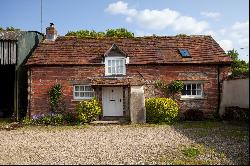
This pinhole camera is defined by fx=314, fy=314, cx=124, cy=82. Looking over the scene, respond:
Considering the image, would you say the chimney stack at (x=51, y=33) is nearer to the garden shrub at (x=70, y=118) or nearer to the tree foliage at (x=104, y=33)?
the garden shrub at (x=70, y=118)

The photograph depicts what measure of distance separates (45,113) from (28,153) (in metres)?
10.4

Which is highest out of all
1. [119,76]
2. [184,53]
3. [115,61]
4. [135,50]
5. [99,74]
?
[135,50]

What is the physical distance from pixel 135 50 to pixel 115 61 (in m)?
1.99

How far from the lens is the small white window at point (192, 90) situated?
2166 centimetres

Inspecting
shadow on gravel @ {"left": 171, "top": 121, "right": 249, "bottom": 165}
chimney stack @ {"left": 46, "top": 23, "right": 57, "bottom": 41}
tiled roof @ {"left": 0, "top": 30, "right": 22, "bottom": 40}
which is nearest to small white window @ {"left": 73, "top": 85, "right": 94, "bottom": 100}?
chimney stack @ {"left": 46, "top": 23, "right": 57, "bottom": 41}

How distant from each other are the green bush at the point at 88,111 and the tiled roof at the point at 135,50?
337cm

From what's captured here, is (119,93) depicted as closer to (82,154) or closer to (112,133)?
(112,133)

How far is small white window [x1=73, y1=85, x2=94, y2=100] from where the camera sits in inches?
851

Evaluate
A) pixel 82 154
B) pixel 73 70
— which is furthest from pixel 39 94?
pixel 82 154

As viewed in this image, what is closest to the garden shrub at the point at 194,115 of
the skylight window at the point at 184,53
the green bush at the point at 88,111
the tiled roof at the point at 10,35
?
the skylight window at the point at 184,53

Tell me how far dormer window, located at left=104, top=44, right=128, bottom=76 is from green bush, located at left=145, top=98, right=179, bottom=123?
10.9 feet

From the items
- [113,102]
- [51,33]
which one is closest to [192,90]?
[113,102]

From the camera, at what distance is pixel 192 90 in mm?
21719

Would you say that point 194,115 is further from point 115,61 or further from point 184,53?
point 115,61
